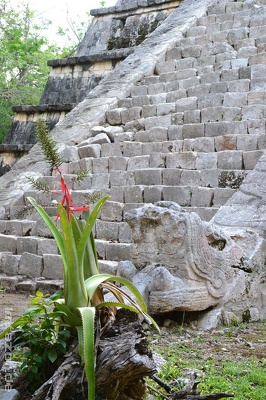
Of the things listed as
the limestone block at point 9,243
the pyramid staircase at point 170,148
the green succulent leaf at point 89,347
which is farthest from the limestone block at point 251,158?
the green succulent leaf at point 89,347

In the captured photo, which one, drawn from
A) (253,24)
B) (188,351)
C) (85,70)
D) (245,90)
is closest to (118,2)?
(85,70)

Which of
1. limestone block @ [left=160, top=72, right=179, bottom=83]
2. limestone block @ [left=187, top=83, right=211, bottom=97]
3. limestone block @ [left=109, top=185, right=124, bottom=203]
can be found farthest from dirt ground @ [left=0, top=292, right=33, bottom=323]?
limestone block @ [left=160, top=72, right=179, bottom=83]

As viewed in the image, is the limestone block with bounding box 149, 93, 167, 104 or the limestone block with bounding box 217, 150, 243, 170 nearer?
the limestone block with bounding box 217, 150, 243, 170

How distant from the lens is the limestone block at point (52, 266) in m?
7.21

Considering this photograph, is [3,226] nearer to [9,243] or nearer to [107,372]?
[9,243]

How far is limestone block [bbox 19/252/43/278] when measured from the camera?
746 cm

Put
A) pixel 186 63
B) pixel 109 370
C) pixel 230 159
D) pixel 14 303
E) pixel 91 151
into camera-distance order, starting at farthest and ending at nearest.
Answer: pixel 186 63 < pixel 91 151 < pixel 230 159 < pixel 14 303 < pixel 109 370

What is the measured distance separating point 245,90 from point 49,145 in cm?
650

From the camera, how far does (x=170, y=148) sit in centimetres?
834

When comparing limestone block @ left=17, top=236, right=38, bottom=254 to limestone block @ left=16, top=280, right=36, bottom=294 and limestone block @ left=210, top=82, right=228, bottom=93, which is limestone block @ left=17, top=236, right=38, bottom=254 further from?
limestone block @ left=210, top=82, right=228, bottom=93

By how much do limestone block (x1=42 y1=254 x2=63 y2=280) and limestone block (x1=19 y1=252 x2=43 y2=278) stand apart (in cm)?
8

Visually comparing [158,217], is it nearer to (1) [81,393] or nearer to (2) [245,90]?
(1) [81,393]

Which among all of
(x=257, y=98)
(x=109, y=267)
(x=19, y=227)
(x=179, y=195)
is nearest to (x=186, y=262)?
(x=109, y=267)

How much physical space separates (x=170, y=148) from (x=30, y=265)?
229cm
